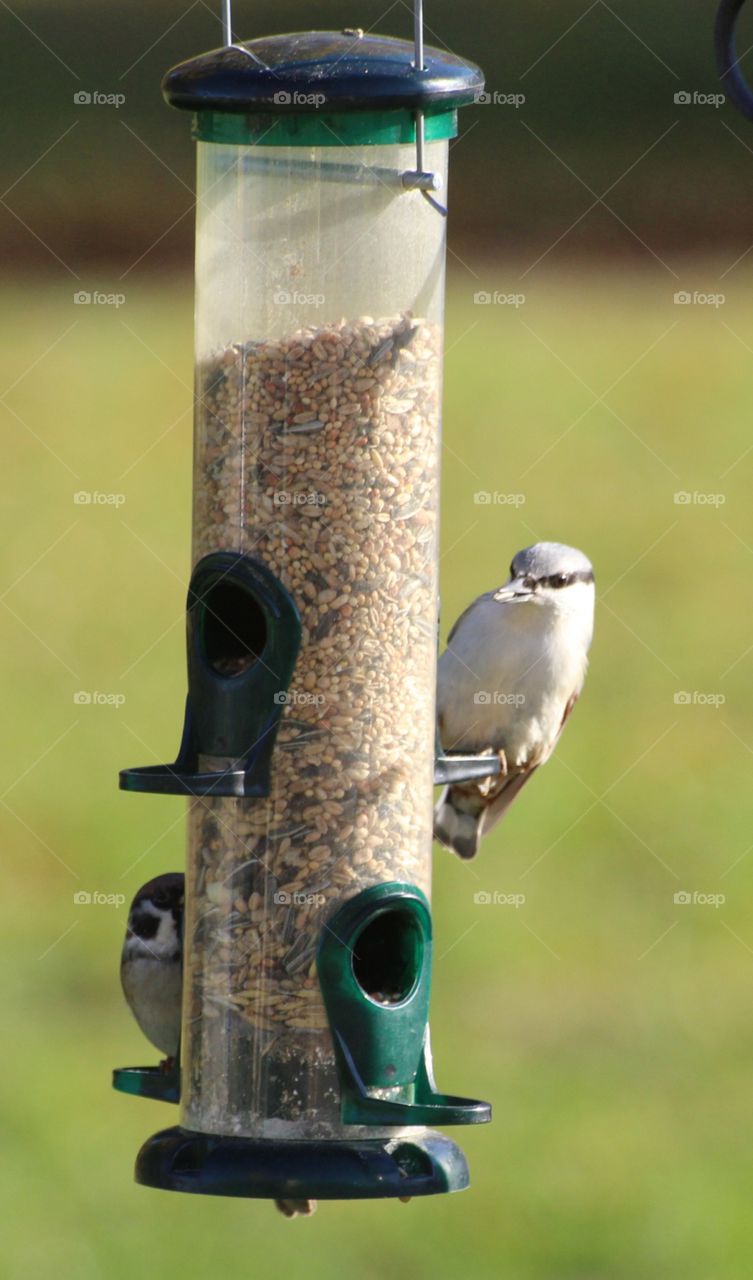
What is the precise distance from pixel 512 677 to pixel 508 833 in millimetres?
5349

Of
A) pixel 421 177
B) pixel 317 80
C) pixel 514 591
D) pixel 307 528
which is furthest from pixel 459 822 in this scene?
pixel 317 80

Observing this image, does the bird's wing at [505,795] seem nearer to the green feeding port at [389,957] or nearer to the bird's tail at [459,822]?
the bird's tail at [459,822]

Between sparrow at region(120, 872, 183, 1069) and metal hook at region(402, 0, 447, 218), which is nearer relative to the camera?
metal hook at region(402, 0, 447, 218)

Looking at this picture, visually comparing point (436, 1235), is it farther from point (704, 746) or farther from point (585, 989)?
point (704, 746)

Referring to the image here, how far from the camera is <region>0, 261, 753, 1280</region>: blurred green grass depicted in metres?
9.48

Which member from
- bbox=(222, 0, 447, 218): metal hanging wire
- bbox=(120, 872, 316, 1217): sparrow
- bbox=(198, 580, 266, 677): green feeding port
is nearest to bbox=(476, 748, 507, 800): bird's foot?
bbox=(120, 872, 316, 1217): sparrow

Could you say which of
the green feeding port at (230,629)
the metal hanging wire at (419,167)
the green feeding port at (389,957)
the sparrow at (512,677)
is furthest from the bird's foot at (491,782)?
the metal hanging wire at (419,167)

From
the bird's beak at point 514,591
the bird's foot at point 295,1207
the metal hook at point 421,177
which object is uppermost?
the metal hook at point 421,177

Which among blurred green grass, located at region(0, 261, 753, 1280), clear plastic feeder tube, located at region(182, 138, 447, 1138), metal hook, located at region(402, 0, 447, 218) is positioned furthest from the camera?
blurred green grass, located at region(0, 261, 753, 1280)

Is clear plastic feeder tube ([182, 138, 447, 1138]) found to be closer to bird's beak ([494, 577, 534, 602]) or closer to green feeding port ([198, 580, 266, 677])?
green feeding port ([198, 580, 266, 677])

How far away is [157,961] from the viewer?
6.13 metres

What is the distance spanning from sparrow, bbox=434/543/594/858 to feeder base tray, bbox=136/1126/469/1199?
210 cm

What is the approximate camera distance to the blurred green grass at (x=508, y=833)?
31.1ft

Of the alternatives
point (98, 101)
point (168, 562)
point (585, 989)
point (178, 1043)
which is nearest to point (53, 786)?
point (168, 562)
